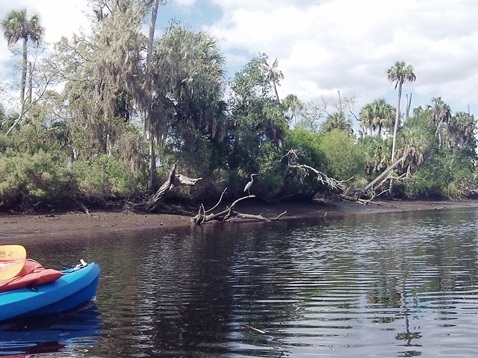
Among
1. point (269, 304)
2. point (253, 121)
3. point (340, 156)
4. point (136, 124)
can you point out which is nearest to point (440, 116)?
point (340, 156)

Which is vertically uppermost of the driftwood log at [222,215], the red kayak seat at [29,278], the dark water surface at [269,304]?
the driftwood log at [222,215]

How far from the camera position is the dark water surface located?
381 inches

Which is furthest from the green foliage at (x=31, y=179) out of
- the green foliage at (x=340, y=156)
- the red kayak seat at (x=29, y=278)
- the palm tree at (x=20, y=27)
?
the green foliage at (x=340, y=156)

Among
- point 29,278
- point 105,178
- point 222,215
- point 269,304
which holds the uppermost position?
point 105,178

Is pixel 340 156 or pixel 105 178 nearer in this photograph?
pixel 105 178

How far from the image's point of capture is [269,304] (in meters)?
12.9

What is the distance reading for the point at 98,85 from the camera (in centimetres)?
3800

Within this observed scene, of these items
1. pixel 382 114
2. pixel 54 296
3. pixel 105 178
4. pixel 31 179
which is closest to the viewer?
pixel 54 296

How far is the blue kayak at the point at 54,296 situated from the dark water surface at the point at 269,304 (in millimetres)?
271

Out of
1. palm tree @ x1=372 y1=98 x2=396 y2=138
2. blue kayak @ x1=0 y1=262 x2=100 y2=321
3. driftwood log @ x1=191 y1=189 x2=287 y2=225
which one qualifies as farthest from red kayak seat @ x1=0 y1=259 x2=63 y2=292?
palm tree @ x1=372 y1=98 x2=396 y2=138

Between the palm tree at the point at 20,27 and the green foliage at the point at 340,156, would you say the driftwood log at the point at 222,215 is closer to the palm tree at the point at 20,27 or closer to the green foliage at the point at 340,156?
the green foliage at the point at 340,156

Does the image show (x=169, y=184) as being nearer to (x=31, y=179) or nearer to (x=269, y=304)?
(x=31, y=179)

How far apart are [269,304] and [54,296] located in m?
4.55

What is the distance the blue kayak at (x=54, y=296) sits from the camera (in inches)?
451
